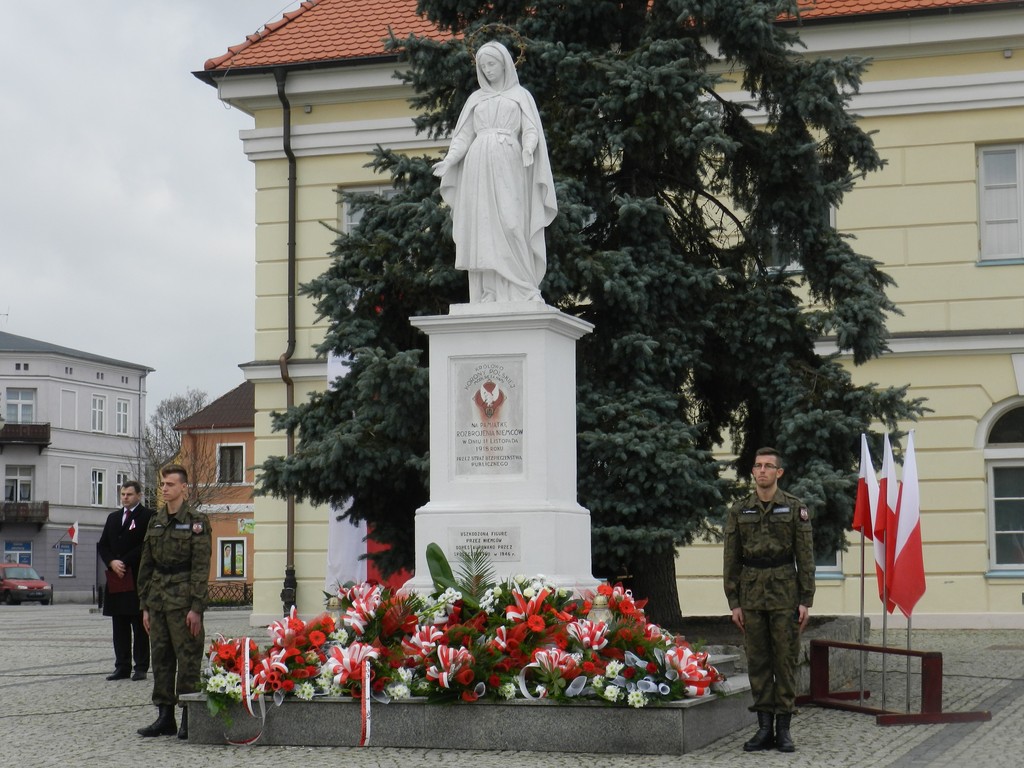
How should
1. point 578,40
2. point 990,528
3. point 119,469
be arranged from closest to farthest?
point 578,40
point 990,528
point 119,469

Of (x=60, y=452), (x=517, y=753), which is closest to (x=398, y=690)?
(x=517, y=753)

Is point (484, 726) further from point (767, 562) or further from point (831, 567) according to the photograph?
point (831, 567)

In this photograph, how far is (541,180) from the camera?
11.6m

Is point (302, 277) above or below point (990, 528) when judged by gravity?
above

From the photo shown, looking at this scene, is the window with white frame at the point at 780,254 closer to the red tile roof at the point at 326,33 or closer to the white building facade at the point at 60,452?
the red tile roof at the point at 326,33

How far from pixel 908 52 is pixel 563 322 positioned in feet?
42.5

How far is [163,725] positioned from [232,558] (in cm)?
5002

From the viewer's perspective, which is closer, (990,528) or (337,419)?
(337,419)

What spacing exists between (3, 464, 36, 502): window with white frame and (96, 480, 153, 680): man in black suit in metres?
63.8

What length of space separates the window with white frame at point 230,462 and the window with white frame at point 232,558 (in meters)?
4.26

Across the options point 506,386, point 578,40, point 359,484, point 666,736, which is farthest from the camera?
point 578,40

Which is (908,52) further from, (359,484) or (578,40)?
(359,484)

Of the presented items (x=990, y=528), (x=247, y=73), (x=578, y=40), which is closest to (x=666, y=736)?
(x=578, y=40)

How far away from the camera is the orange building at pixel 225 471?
196 feet
